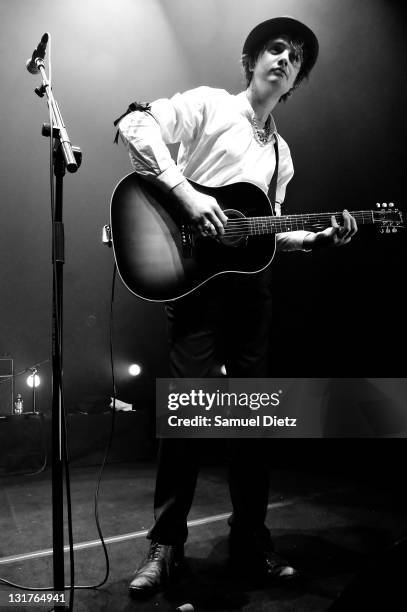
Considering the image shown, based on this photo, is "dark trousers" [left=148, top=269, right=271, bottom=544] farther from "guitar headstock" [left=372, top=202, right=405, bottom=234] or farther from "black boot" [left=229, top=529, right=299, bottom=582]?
"guitar headstock" [left=372, top=202, right=405, bottom=234]

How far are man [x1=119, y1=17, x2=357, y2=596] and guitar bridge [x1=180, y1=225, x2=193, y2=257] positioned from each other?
4 centimetres

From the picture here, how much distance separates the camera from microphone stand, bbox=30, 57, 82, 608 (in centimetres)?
136

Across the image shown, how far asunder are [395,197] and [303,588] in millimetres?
2684

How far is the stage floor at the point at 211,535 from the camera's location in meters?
1.66

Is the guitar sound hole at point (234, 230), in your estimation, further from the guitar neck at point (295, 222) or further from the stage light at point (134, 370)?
the stage light at point (134, 370)

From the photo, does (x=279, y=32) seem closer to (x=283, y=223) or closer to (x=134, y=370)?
(x=283, y=223)

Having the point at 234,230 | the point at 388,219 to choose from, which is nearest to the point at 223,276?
the point at 234,230

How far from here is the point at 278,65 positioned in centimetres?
210

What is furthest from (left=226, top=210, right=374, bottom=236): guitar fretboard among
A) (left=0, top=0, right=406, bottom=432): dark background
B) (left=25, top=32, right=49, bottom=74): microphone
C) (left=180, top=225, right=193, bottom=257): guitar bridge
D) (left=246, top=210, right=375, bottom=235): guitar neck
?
(left=0, top=0, right=406, bottom=432): dark background

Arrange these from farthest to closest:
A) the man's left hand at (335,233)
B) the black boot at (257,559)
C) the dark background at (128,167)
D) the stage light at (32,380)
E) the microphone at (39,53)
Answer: the stage light at (32,380)
the dark background at (128,167)
the man's left hand at (335,233)
the black boot at (257,559)
the microphone at (39,53)

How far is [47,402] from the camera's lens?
4426 mm

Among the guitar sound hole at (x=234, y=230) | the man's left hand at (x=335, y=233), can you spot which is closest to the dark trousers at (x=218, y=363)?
the guitar sound hole at (x=234, y=230)

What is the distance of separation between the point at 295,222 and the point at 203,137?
1.61ft

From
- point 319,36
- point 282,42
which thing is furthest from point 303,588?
point 319,36
